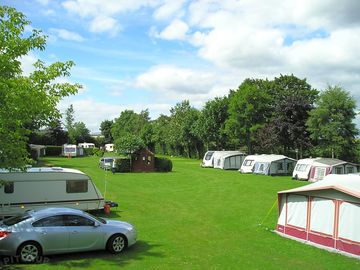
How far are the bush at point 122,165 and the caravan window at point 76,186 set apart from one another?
80.6 feet

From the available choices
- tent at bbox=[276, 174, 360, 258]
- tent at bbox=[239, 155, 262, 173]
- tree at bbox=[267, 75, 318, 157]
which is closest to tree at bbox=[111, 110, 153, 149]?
tree at bbox=[267, 75, 318, 157]

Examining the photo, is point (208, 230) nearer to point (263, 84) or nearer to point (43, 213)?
point (43, 213)

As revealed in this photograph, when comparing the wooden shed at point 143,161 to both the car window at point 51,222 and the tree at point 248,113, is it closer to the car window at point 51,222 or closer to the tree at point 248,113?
the tree at point 248,113

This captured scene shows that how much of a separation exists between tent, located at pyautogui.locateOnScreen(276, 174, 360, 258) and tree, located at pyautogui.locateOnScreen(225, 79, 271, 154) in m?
40.1

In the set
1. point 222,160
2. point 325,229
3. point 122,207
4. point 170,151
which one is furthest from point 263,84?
point 325,229

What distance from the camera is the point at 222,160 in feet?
174

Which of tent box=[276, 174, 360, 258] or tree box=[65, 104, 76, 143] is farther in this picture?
tree box=[65, 104, 76, 143]

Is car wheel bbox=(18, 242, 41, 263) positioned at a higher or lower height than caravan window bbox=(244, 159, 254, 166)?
lower

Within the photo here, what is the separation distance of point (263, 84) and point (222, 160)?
59.5ft

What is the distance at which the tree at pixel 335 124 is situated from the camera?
45406mm

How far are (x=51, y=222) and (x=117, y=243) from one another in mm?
2245

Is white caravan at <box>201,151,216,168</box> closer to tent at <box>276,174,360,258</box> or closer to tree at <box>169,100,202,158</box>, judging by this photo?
tree at <box>169,100,202,158</box>

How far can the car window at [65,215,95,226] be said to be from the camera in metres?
12.3

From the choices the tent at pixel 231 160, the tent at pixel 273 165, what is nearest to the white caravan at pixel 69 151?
the tent at pixel 231 160
